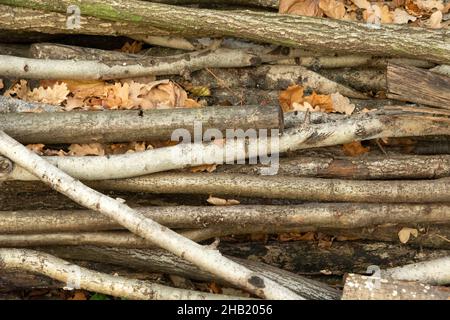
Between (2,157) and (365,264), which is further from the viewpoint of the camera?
(365,264)

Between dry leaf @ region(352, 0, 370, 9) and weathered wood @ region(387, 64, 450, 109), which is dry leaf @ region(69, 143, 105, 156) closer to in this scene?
weathered wood @ region(387, 64, 450, 109)

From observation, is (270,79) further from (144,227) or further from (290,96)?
(144,227)

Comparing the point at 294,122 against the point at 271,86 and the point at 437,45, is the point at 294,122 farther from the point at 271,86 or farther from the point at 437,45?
the point at 437,45

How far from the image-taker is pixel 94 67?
4879 mm

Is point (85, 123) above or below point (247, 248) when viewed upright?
above

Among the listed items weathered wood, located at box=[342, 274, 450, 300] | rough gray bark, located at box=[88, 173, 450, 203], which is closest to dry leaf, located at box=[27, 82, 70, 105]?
rough gray bark, located at box=[88, 173, 450, 203]

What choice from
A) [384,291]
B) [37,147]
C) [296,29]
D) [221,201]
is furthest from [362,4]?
[37,147]

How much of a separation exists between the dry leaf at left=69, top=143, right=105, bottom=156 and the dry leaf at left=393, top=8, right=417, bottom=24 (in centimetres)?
240

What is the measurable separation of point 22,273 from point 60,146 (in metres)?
0.97

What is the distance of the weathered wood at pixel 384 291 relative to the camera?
399 centimetres

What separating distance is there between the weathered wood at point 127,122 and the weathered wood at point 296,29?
588 millimetres

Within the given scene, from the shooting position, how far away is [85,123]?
14.8 feet

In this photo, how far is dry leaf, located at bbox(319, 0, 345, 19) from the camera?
4980mm

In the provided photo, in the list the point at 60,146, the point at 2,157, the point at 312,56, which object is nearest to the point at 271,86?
the point at 312,56
